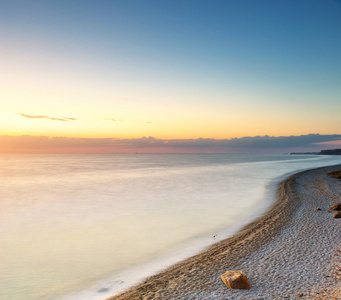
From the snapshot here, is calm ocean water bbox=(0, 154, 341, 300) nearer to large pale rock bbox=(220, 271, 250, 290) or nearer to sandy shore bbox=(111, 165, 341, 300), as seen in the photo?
sandy shore bbox=(111, 165, 341, 300)

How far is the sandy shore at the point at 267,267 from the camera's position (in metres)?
5.52

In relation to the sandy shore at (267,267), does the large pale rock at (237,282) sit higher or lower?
higher

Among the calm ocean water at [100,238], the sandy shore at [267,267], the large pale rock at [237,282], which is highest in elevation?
the large pale rock at [237,282]

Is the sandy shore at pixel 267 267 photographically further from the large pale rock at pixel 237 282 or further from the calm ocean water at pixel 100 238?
the calm ocean water at pixel 100 238

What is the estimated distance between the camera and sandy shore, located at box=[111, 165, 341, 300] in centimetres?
552

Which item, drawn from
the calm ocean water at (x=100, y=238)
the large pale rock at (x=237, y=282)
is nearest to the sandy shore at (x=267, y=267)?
the large pale rock at (x=237, y=282)

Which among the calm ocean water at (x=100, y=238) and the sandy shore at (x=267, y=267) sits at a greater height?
the sandy shore at (x=267, y=267)

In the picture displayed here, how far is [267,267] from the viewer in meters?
6.77

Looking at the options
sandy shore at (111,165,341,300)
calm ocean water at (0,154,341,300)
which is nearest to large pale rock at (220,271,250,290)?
sandy shore at (111,165,341,300)

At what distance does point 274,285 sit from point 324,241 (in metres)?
4.15

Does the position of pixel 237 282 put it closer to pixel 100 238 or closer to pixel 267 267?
pixel 267 267

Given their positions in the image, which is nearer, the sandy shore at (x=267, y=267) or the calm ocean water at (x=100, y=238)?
the sandy shore at (x=267, y=267)

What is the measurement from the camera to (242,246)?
28.7ft

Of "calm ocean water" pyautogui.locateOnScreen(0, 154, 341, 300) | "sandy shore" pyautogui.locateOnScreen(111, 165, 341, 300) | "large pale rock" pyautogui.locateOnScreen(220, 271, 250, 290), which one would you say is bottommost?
"calm ocean water" pyautogui.locateOnScreen(0, 154, 341, 300)
